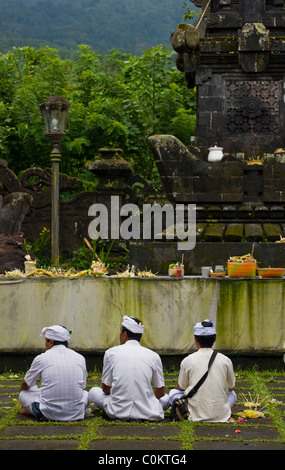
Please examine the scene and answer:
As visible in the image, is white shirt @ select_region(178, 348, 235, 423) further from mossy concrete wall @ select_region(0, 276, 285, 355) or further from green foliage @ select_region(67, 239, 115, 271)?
green foliage @ select_region(67, 239, 115, 271)

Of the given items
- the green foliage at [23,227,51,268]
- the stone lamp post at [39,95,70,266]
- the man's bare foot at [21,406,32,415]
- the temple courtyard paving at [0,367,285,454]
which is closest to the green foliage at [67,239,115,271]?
the green foliage at [23,227,51,268]

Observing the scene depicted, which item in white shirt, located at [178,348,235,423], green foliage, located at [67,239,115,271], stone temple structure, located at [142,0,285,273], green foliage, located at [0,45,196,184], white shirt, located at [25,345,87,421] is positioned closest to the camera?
white shirt, located at [178,348,235,423]

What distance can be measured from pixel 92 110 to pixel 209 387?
1849 cm

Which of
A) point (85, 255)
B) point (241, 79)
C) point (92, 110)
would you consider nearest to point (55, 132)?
point (241, 79)

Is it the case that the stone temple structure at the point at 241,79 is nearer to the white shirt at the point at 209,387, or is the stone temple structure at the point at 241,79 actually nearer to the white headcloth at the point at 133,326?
the white headcloth at the point at 133,326

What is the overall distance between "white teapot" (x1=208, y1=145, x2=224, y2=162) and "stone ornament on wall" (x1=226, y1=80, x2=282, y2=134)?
101cm

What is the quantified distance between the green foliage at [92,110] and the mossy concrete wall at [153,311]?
11.3 m

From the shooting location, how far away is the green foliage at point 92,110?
75.3 feet

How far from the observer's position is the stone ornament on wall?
1345cm

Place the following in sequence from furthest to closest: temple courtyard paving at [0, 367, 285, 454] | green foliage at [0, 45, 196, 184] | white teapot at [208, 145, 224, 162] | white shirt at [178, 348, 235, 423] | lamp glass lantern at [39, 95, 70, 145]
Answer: green foliage at [0, 45, 196, 184] < lamp glass lantern at [39, 95, 70, 145] < white teapot at [208, 145, 224, 162] < white shirt at [178, 348, 235, 423] < temple courtyard paving at [0, 367, 285, 454]

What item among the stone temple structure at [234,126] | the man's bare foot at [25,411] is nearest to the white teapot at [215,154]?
the stone temple structure at [234,126]

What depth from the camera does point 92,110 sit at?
79.6ft

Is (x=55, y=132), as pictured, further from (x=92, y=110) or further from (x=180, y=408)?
(x=92, y=110)

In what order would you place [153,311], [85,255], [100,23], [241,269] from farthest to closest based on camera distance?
[100,23], [85,255], [241,269], [153,311]
